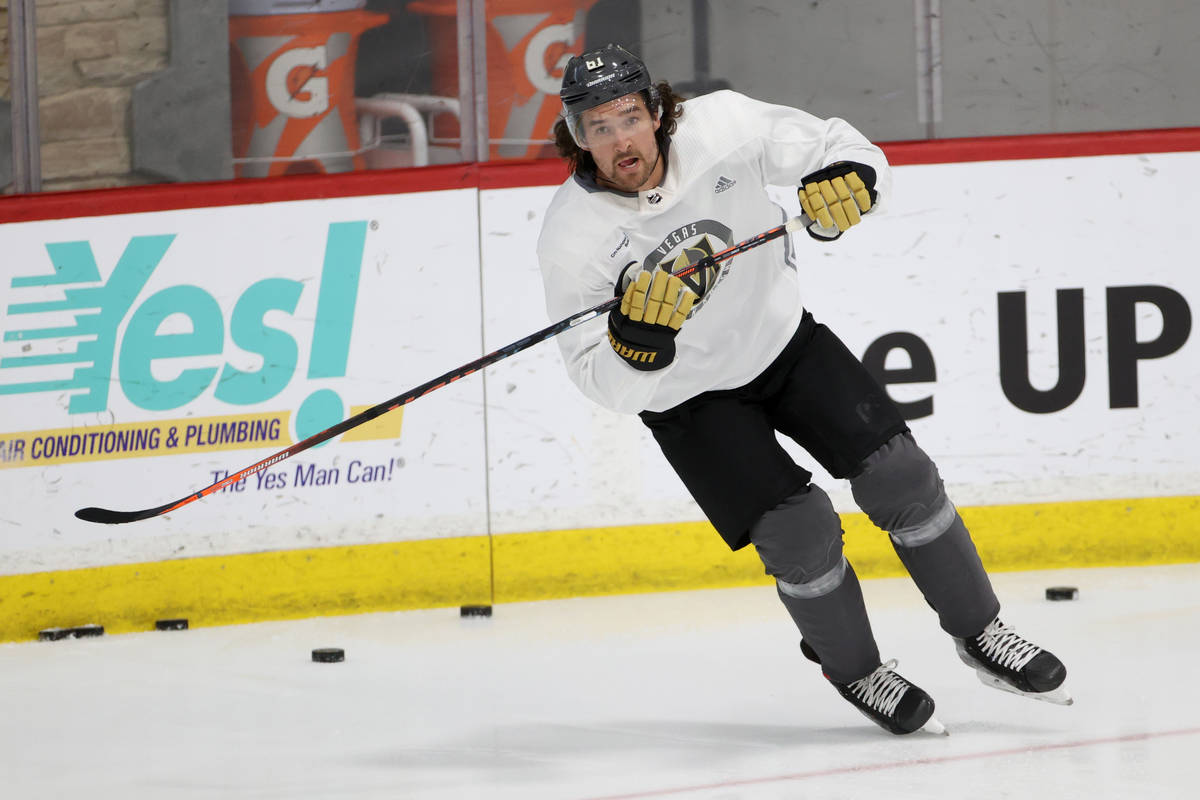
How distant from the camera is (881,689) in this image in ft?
8.26

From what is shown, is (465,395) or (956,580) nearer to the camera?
(956,580)

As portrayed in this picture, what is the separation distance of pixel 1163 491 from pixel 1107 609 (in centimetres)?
67

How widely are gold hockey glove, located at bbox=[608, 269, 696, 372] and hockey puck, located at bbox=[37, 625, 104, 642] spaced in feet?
7.04

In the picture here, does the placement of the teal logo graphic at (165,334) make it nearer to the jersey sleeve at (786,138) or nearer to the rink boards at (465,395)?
the rink boards at (465,395)

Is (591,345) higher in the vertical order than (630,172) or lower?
lower

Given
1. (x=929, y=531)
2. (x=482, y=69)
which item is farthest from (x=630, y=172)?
(x=482, y=69)

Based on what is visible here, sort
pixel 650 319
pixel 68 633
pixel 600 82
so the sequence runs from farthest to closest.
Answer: pixel 68 633 → pixel 600 82 → pixel 650 319

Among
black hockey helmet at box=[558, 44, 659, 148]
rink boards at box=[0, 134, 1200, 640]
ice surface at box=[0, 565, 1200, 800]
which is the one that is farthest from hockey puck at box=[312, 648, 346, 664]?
black hockey helmet at box=[558, 44, 659, 148]

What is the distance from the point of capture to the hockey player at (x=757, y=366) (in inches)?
96.6

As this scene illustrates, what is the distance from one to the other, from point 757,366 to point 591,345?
0.32m

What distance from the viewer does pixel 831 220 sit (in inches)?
96.5

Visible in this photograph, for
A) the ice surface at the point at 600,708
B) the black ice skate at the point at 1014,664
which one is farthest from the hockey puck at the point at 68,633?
the black ice skate at the point at 1014,664

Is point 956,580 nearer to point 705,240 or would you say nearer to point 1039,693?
point 1039,693

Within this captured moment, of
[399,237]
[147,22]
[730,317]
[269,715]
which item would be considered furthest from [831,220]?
[147,22]
